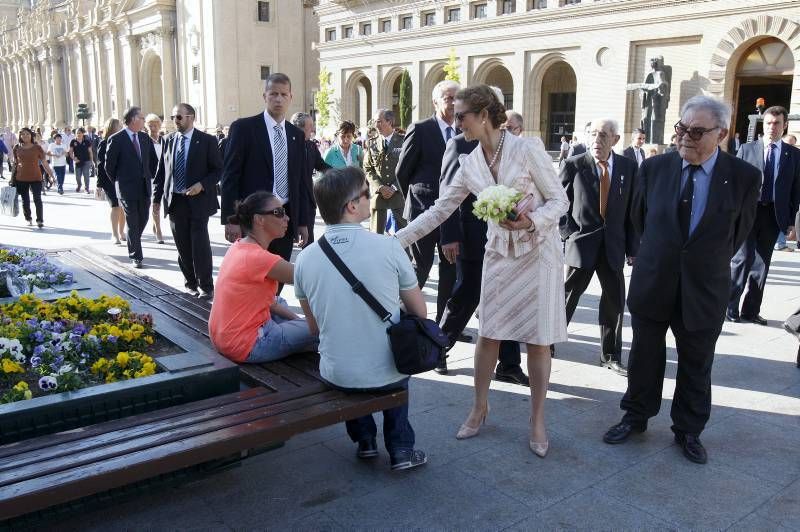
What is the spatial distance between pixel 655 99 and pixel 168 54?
130 feet

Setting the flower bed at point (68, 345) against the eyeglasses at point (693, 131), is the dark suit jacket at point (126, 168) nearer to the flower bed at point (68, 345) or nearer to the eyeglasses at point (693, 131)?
the flower bed at point (68, 345)

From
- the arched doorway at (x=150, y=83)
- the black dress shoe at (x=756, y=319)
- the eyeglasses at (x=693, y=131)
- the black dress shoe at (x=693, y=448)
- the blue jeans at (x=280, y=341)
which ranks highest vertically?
the arched doorway at (x=150, y=83)

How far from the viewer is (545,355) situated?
3.80 m

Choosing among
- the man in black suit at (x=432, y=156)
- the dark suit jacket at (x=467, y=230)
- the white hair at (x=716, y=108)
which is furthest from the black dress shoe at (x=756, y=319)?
the white hair at (x=716, y=108)

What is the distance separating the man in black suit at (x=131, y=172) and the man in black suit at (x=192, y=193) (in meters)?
1.91

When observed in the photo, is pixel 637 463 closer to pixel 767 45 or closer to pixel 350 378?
pixel 350 378

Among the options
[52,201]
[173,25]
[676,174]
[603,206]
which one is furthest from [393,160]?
[173,25]

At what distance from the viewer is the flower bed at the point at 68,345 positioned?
3.29m

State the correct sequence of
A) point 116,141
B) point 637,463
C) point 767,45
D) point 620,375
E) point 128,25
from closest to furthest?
point 637,463
point 620,375
point 116,141
point 767,45
point 128,25

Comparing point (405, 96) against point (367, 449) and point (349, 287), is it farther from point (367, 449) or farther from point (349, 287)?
point (349, 287)

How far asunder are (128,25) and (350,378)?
2448 inches

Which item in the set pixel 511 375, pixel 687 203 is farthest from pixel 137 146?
pixel 687 203

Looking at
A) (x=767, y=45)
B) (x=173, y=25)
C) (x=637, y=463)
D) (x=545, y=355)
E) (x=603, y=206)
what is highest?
(x=173, y=25)

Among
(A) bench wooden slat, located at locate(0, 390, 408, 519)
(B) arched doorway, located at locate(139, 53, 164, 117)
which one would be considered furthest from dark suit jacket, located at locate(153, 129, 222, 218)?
(B) arched doorway, located at locate(139, 53, 164, 117)
